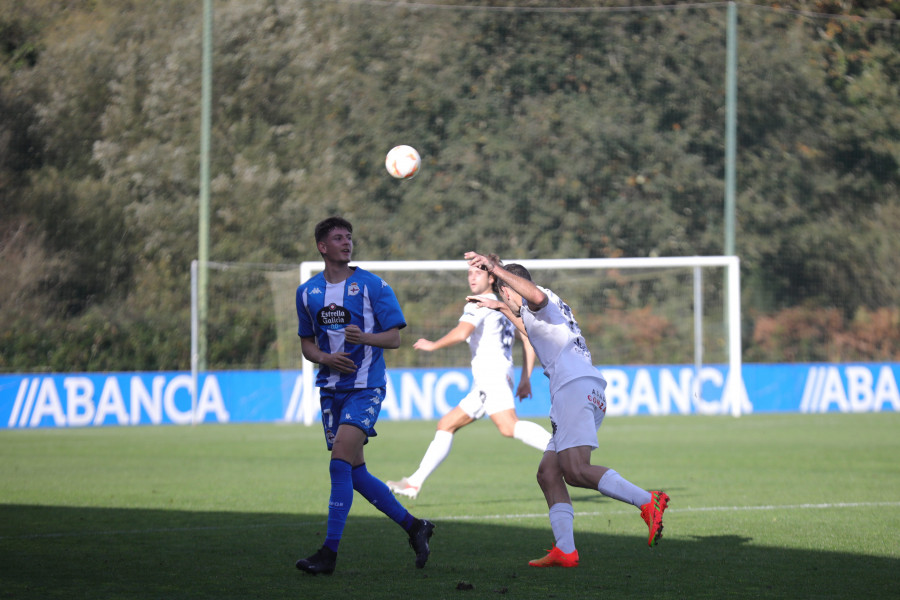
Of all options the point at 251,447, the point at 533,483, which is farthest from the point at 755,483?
the point at 251,447

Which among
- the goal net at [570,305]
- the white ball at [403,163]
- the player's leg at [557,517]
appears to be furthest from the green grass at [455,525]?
the goal net at [570,305]

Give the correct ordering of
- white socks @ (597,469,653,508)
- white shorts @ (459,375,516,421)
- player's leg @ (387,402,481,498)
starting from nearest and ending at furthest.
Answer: white socks @ (597,469,653,508) → player's leg @ (387,402,481,498) → white shorts @ (459,375,516,421)

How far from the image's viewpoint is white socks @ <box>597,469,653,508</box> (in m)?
6.71

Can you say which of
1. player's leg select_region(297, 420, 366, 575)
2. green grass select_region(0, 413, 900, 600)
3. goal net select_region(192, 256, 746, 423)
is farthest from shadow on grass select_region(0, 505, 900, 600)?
goal net select_region(192, 256, 746, 423)

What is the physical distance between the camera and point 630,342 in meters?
29.4

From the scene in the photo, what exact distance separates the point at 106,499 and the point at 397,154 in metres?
4.09

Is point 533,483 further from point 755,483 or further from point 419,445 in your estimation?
point 419,445

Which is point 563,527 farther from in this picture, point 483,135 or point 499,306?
point 483,135

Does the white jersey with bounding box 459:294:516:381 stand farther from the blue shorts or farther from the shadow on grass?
the blue shorts

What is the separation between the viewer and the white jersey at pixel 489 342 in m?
10.6

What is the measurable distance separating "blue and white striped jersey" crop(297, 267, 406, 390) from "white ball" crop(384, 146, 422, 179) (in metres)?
3.18

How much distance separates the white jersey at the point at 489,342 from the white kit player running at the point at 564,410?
3.38 metres

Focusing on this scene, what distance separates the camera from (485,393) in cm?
1053

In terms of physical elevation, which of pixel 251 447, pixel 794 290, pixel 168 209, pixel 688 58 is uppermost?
pixel 688 58
